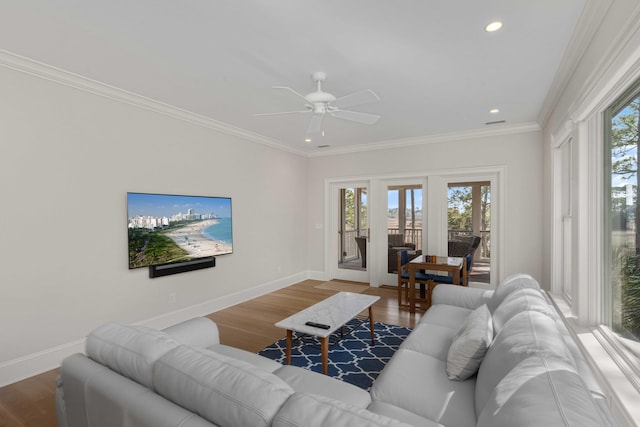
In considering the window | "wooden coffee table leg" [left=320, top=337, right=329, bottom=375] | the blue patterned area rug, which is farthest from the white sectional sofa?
the blue patterned area rug

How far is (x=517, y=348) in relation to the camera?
1456 mm

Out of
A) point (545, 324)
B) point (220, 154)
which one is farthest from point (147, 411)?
point (220, 154)

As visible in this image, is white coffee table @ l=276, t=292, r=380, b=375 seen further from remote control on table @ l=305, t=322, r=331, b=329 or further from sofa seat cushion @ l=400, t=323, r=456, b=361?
sofa seat cushion @ l=400, t=323, r=456, b=361

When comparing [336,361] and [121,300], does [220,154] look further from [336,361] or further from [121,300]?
[336,361]

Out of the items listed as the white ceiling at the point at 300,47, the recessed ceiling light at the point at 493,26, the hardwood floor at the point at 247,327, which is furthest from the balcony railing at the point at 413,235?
the recessed ceiling light at the point at 493,26

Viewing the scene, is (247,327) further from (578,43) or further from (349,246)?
(578,43)

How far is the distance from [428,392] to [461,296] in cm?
176

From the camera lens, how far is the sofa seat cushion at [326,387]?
5.35 ft

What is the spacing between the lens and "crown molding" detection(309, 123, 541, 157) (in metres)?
4.64

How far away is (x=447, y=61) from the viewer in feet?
8.87

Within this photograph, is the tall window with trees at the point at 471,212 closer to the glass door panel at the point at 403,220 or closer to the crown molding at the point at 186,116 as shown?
the glass door panel at the point at 403,220

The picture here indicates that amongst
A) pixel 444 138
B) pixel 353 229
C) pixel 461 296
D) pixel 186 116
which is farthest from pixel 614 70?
pixel 353 229

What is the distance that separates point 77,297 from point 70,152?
1392mm

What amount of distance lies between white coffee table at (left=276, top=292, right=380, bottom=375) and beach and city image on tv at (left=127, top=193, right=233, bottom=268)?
1853 mm
